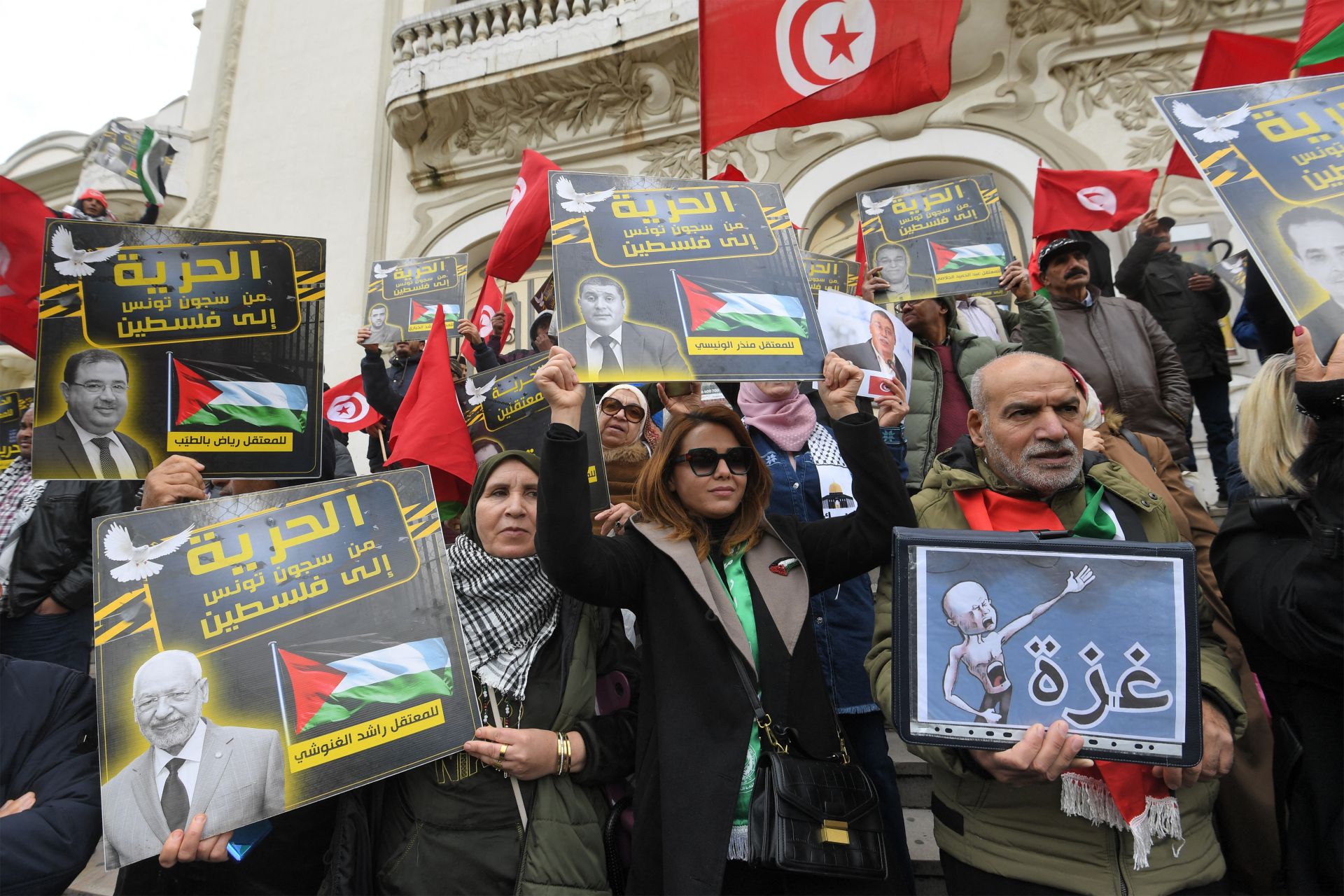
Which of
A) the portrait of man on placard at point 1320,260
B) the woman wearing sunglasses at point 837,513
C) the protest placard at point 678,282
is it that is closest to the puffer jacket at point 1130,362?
the woman wearing sunglasses at point 837,513

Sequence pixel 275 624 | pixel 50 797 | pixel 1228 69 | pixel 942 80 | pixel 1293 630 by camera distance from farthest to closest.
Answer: pixel 1228 69
pixel 942 80
pixel 275 624
pixel 50 797
pixel 1293 630

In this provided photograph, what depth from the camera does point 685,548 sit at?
7.21 ft

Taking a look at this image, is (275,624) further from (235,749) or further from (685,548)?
(685,548)

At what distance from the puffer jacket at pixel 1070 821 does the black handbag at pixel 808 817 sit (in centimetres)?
20

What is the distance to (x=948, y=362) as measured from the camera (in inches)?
157

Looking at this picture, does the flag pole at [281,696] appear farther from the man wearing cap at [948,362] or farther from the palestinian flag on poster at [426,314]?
the palestinian flag on poster at [426,314]

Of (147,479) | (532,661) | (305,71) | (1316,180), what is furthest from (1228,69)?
(305,71)

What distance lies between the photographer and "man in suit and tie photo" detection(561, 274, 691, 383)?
7.73 feet

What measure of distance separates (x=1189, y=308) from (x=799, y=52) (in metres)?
3.09

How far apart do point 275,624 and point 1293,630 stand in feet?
7.64

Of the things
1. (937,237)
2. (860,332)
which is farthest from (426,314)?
(860,332)

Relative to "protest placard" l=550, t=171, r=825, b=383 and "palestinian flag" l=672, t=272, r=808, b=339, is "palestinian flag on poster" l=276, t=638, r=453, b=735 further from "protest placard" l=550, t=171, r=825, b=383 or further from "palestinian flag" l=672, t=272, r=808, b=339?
"palestinian flag" l=672, t=272, r=808, b=339

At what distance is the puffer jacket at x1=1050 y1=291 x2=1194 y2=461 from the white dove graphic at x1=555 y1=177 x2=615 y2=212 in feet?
8.58

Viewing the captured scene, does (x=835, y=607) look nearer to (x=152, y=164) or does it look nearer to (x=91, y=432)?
(x=91, y=432)
